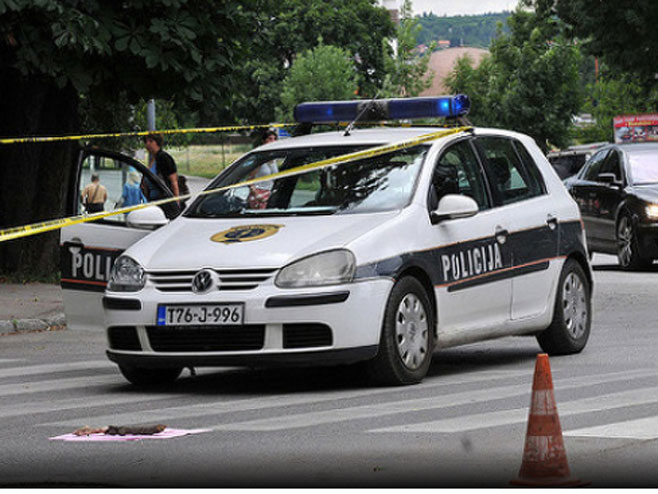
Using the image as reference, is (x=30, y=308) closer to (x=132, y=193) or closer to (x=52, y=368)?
(x=132, y=193)

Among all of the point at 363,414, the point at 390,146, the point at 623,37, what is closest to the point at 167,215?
the point at 390,146

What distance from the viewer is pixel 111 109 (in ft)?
71.4

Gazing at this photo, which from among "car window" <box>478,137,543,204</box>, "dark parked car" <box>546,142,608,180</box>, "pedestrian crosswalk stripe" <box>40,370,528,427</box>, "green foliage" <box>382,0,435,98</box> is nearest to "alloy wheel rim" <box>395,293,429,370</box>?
"pedestrian crosswalk stripe" <box>40,370,528,427</box>

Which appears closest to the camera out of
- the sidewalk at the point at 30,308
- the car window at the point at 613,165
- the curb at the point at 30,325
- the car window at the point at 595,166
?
the curb at the point at 30,325

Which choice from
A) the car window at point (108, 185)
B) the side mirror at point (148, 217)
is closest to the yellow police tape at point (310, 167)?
the side mirror at point (148, 217)

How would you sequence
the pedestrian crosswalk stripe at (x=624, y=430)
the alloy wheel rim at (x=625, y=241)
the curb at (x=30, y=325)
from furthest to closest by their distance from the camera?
the alloy wheel rim at (x=625, y=241)
the curb at (x=30, y=325)
the pedestrian crosswalk stripe at (x=624, y=430)

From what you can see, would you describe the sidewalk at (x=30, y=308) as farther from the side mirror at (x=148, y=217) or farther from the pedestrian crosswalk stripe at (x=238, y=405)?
the pedestrian crosswalk stripe at (x=238, y=405)

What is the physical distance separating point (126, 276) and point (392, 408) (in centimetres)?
205

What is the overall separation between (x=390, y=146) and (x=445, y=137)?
455 millimetres

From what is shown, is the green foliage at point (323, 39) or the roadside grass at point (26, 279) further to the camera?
the green foliage at point (323, 39)

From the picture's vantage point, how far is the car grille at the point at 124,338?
9484 mm

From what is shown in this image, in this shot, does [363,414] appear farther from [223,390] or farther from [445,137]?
[445,137]

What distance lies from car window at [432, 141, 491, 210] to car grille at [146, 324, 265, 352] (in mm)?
1807

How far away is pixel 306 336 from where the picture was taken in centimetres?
916
